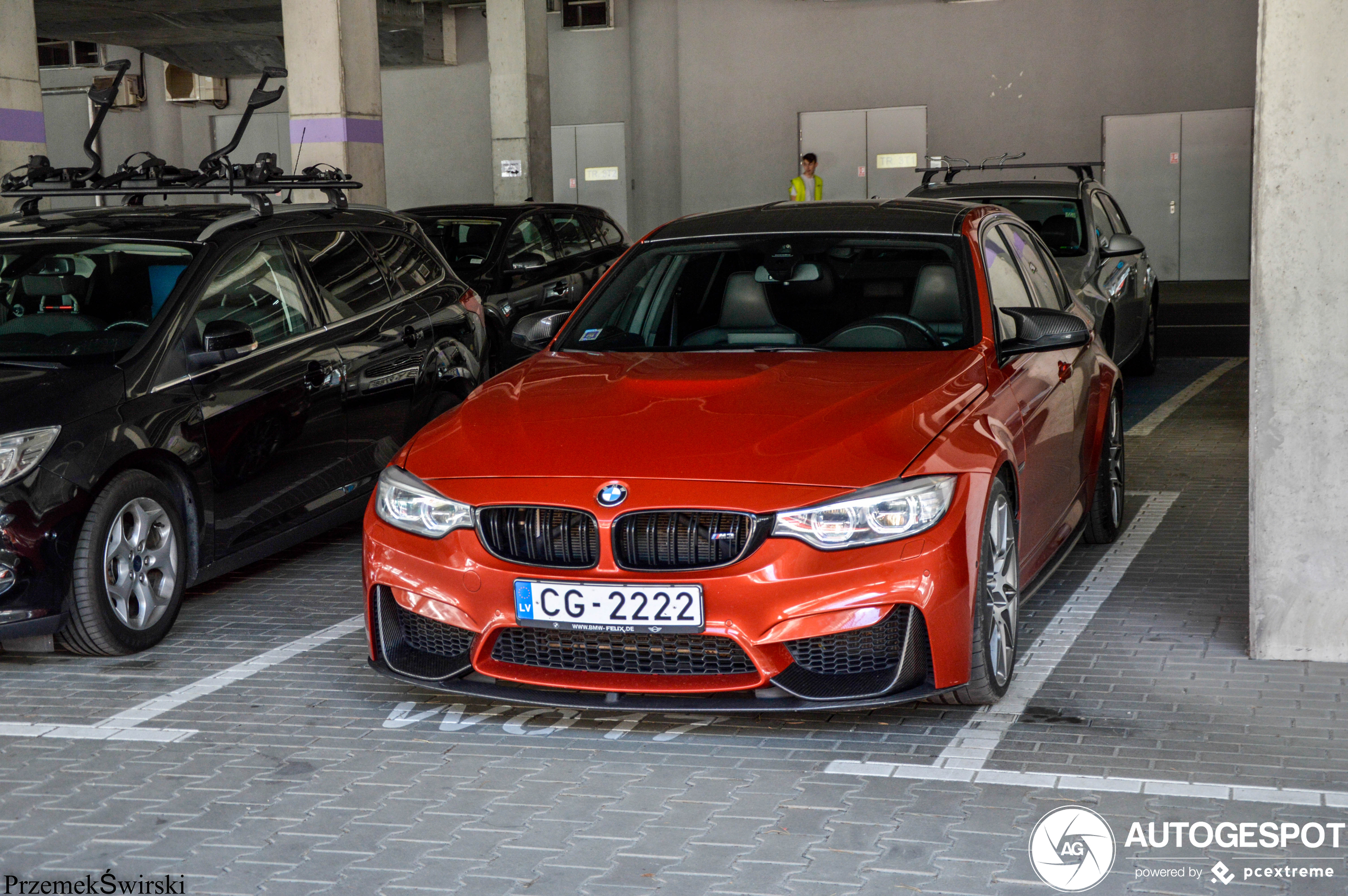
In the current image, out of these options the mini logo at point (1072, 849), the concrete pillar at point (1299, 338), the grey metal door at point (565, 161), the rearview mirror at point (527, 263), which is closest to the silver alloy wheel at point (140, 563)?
the mini logo at point (1072, 849)

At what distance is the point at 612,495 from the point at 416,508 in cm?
62

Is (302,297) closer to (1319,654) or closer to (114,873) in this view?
(114,873)

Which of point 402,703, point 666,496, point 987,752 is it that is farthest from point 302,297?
point 987,752

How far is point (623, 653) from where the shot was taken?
376 cm

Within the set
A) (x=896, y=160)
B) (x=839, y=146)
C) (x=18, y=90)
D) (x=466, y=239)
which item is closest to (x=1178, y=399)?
(x=466, y=239)

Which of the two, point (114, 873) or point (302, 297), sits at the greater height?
point (302, 297)

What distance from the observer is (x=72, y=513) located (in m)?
4.59

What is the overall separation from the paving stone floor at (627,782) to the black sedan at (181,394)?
0.37 meters

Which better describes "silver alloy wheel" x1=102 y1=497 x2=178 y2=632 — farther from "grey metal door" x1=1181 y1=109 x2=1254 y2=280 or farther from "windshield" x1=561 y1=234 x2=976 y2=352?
"grey metal door" x1=1181 y1=109 x2=1254 y2=280

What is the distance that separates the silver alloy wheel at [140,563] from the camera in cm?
479

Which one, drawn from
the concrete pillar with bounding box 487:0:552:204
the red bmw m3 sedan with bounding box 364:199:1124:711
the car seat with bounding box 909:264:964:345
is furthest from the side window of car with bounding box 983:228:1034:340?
the concrete pillar with bounding box 487:0:552:204

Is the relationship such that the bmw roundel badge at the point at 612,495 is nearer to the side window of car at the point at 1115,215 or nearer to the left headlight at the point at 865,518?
the left headlight at the point at 865,518

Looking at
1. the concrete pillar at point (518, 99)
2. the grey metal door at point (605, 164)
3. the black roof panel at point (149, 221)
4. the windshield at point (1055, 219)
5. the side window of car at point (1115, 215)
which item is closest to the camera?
the black roof panel at point (149, 221)

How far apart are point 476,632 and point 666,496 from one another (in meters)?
0.65
